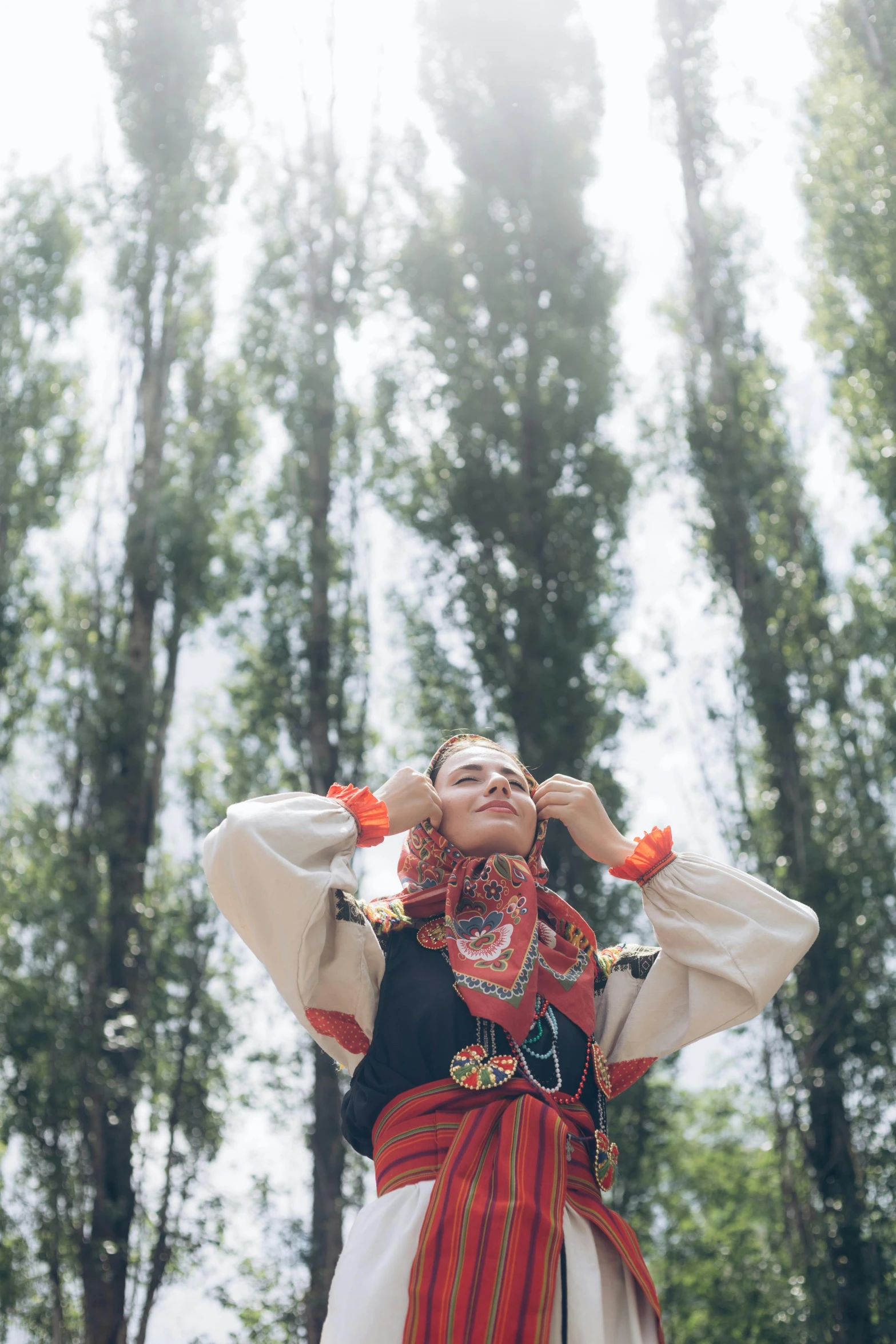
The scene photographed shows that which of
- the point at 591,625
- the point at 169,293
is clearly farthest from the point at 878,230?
the point at 169,293

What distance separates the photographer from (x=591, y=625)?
7.30 metres

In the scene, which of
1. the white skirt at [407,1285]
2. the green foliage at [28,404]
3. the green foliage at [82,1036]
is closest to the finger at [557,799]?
the white skirt at [407,1285]

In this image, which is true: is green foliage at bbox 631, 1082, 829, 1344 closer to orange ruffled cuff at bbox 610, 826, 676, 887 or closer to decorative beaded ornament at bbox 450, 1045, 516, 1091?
orange ruffled cuff at bbox 610, 826, 676, 887

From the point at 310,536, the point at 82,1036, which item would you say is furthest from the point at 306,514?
the point at 82,1036

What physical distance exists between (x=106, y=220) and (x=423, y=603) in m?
4.03

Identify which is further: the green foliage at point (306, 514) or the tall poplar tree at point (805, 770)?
the green foliage at point (306, 514)

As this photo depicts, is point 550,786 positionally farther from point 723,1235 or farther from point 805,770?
point 723,1235

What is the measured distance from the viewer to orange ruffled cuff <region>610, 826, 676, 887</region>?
1998 mm

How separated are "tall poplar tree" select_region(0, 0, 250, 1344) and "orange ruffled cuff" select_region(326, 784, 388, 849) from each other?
5.20 m

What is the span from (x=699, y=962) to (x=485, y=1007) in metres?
0.40

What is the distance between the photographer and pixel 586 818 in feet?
6.68

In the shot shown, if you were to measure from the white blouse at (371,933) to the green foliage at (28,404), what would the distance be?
7.04 m

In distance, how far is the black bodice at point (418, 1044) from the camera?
1764 mm

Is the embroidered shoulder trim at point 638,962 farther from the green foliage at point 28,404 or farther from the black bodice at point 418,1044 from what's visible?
the green foliage at point 28,404
